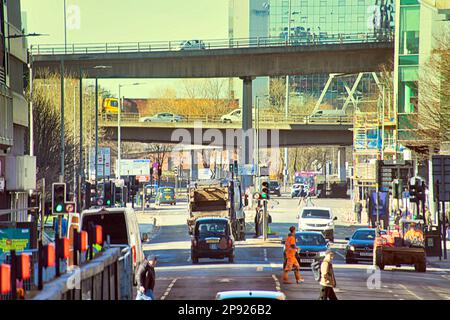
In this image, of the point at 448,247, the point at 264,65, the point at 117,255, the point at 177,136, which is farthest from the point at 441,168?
the point at 177,136

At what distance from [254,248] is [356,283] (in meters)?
20.3

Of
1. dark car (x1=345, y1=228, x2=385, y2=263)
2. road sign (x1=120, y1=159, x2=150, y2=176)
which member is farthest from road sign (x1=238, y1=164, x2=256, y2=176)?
dark car (x1=345, y1=228, x2=385, y2=263)

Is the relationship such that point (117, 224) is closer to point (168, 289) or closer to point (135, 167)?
point (168, 289)

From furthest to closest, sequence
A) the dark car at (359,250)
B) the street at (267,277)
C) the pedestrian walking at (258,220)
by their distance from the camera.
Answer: the pedestrian walking at (258,220), the dark car at (359,250), the street at (267,277)

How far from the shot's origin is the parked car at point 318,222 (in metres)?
61.3

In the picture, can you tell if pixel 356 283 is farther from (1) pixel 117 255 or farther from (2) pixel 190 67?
(2) pixel 190 67

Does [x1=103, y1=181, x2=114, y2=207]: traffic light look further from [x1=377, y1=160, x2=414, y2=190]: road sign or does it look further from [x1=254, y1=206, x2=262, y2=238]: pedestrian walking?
[x1=377, y1=160, x2=414, y2=190]: road sign

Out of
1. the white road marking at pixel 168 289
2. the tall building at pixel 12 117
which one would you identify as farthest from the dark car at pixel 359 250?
the tall building at pixel 12 117

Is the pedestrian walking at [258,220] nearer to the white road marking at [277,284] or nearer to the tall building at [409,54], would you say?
the tall building at [409,54]

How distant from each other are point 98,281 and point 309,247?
973 inches

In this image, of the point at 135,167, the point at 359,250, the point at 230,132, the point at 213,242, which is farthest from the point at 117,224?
the point at 135,167

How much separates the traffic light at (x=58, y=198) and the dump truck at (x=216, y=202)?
22721 millimetres

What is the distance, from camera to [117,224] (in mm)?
32781

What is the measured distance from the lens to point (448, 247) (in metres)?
59.6
